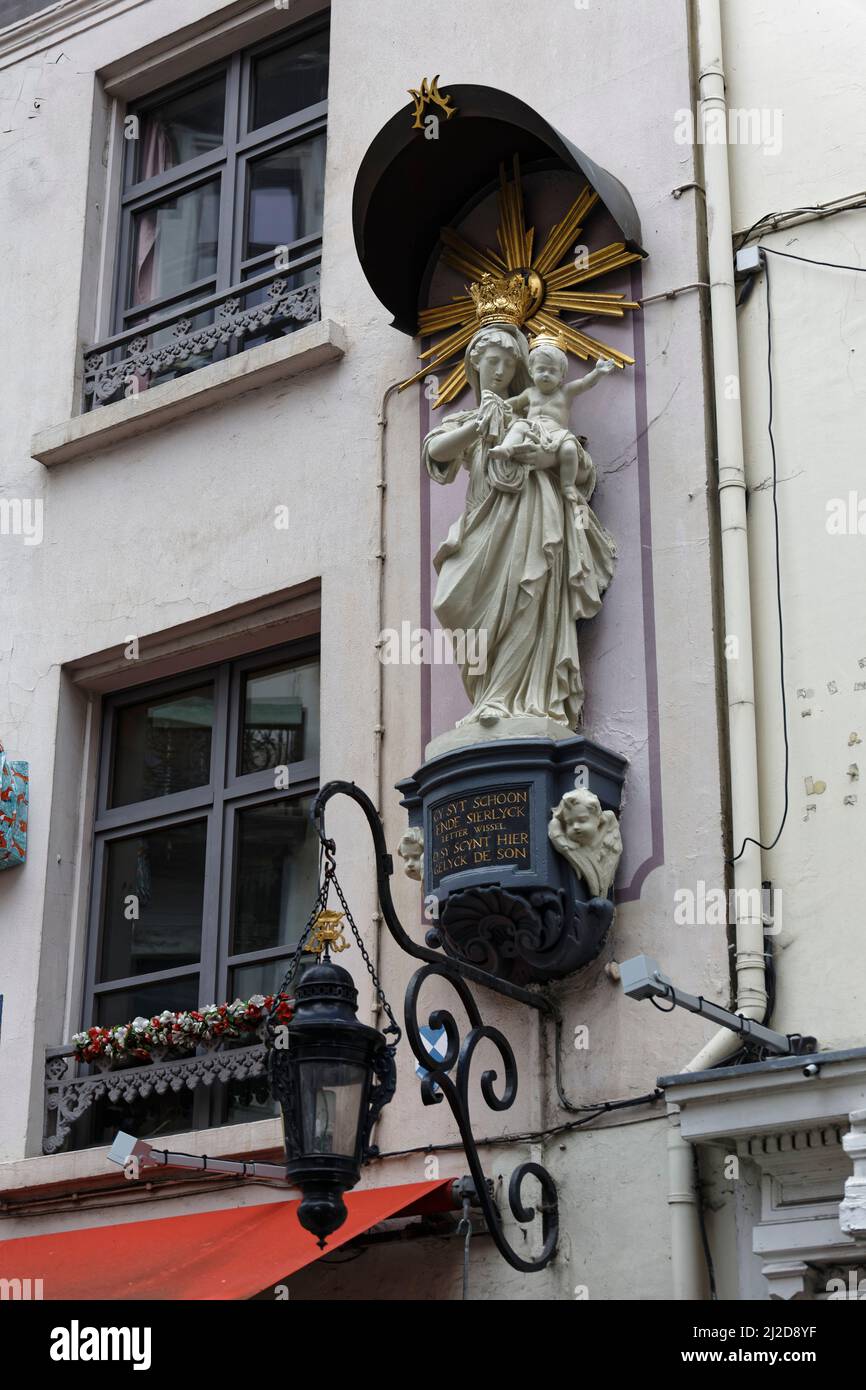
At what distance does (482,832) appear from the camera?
806cm

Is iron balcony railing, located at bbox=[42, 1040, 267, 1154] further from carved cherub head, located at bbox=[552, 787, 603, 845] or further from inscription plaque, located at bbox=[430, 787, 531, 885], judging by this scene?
carved cherub head, located at bbox=[552, 787, 603, 845]

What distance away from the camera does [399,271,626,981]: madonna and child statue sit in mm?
7934

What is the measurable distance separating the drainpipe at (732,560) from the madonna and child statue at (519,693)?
494mm

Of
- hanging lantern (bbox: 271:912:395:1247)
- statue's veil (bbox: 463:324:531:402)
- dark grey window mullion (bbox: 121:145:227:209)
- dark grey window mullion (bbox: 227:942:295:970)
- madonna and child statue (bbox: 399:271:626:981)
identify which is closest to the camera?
hanging lantern (bbox: 271:912:395:1247)

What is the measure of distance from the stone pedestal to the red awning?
Answer: 932 mm

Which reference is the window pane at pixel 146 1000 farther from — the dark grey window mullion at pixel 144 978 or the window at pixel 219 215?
the window at pixel 219 215

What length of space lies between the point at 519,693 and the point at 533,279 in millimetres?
1999

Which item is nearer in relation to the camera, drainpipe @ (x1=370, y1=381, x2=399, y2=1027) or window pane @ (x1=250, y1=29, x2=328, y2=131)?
drainpipe @ (x1=370, y1=381, x2=399, y2=1027)

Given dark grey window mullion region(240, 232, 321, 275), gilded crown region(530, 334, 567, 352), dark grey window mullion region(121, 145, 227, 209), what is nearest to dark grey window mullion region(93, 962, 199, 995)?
gilded crown region(530, 334, 567, 352)

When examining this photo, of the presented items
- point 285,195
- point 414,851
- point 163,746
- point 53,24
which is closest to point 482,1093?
point 414,851

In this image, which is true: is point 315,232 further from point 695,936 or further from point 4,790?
point 695,936

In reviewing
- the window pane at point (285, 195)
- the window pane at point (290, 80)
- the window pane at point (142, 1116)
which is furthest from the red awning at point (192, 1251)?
the window pane at point (290, 80)

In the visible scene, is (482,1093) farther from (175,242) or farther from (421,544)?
(175,242)
